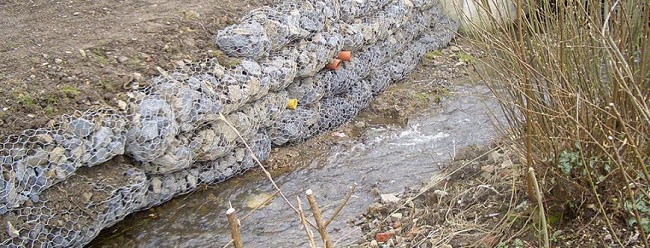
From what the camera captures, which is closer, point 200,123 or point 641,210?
point 641,210

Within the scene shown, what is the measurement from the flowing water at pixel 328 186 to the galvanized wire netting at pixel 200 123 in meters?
0.18

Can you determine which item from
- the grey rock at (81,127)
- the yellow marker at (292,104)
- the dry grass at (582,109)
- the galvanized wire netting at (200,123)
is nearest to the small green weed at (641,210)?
the dry grass at (582,109)

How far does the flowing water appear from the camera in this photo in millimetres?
4633

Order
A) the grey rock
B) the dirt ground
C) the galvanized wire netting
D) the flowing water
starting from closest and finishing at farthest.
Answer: the galvanized wire netting, the grey rock, the dirt ground, the flowing water

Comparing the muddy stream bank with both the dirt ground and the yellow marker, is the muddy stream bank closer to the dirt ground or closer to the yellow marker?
the yellow marker

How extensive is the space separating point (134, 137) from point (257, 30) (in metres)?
1.44

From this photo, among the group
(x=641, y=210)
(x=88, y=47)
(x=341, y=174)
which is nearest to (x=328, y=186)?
(x=341, y=174)

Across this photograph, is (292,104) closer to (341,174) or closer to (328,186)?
(341,174)

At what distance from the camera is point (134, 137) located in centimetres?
447

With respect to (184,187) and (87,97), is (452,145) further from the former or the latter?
(87,97)

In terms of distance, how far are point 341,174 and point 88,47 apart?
2.06 meters

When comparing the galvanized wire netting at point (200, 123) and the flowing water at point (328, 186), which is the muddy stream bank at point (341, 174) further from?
the galvanized wire netting at point (200, 123)

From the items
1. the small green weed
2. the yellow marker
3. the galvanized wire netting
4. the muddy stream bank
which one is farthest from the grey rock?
the small green weed

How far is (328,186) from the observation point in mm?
5277
